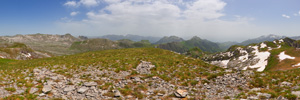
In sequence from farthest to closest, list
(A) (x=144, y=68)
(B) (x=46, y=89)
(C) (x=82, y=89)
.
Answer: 1. (A) (x=144, y=68)
2. (C) (x=82, y=89)
3. (B) (x=46, y=89)

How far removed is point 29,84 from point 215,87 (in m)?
22.0

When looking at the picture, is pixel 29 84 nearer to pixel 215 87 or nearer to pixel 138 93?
pixel 138 93

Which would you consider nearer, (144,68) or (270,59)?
(144,68)

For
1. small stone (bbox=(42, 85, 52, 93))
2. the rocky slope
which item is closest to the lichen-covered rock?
small stone (bbox=(42, 85, 52, 93))

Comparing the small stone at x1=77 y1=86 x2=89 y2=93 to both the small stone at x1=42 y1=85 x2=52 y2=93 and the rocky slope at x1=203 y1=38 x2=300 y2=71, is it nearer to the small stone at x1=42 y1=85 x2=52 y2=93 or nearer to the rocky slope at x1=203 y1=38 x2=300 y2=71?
the small stone at x1=42 y1=85 x2=52 y2=93

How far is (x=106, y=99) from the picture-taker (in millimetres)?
13492

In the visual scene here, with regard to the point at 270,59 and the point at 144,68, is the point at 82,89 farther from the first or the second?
the point at 270,59

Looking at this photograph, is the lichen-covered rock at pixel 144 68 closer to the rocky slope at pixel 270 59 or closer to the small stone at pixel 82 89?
the small stone at pixel 82 89

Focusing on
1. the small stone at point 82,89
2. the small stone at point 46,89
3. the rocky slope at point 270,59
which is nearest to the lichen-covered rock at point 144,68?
the small stone at point 82,89

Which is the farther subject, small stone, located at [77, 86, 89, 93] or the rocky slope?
the rocky slope

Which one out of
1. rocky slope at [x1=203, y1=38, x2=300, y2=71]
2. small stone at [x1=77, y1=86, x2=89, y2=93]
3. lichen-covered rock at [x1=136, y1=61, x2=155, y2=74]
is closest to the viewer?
small stone at [x1=77, y1=86, x2=89, y2=93]

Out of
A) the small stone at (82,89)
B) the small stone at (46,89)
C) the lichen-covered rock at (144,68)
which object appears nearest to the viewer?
the small stone at (46,89)

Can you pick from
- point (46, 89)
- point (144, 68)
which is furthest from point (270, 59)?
point (46, 89)

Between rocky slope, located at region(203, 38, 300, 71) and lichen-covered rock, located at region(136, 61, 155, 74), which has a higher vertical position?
lichen-covered rock, located at region(136, 61, 155, 74)
